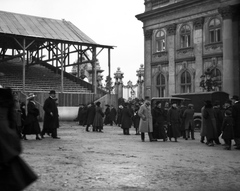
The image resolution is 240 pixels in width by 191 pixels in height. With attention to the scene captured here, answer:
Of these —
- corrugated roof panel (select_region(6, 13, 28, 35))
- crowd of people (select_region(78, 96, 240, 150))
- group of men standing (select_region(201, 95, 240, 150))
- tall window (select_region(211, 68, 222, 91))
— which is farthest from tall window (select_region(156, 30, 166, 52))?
group of men standing (select_region(201, 95, 240, 150))

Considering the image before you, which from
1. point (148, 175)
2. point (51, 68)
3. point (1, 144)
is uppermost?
point (51, 68)

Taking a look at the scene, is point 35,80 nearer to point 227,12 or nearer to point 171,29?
point 171,29

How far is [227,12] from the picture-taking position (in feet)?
94.1

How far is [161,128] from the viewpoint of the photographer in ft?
52.3

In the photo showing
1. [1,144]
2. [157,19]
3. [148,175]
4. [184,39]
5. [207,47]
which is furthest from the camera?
[157,19]

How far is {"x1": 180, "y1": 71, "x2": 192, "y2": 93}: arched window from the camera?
108 feet

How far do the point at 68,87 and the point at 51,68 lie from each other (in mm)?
6184

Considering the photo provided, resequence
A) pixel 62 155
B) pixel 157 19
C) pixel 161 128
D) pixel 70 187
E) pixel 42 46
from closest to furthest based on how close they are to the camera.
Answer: pixel 70 187 < pixel 62 155 < pixel 161 128 < pixel 157 19 < pixel 42 46

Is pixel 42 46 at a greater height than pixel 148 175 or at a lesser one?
greater

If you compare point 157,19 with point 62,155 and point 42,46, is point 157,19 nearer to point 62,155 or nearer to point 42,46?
point 42,46

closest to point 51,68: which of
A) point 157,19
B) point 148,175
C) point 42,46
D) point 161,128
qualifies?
A: point 42,46

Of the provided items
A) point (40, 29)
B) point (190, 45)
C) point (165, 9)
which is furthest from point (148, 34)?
point (40, 29)

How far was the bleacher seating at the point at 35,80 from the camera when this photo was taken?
33.2 meters

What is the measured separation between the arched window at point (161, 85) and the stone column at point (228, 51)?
24.1 feet
